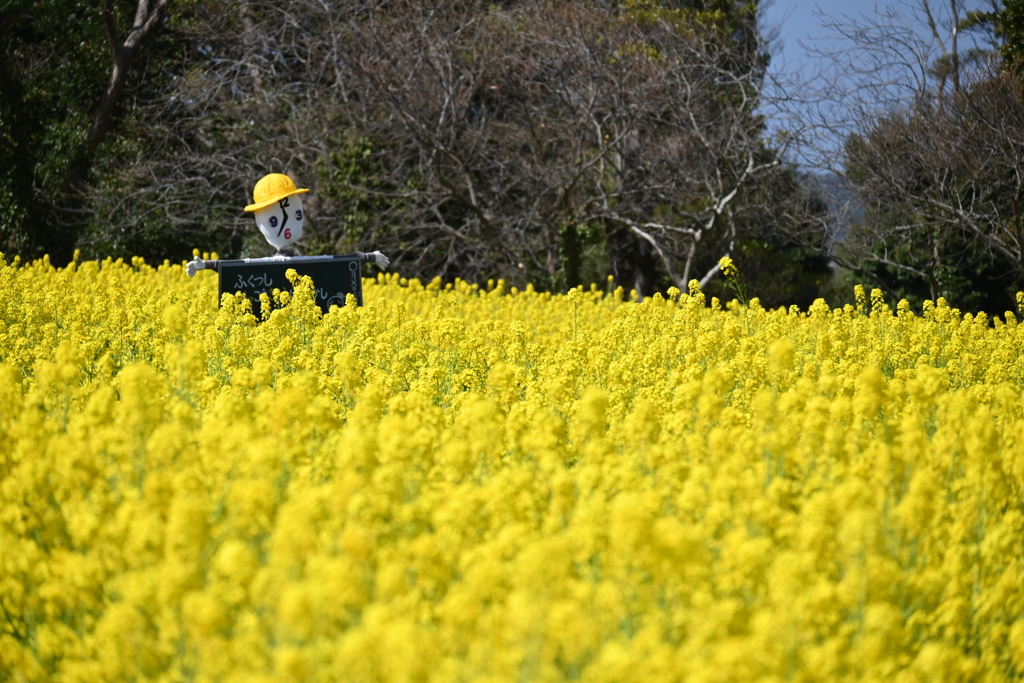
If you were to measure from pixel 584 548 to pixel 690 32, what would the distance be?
1343 centimetres

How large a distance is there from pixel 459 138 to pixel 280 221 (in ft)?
21.3

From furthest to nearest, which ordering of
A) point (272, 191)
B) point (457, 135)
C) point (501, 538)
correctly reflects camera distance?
1. point (457, 135)
2. point (272, 191)
3. point (501, 538)

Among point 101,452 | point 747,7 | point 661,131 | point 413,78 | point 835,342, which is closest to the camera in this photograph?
point 101,452

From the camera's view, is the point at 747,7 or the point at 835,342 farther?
the point at 747,7

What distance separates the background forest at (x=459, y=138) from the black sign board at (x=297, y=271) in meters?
5.80

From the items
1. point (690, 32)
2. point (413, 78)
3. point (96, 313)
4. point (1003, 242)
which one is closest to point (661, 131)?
point (690, 32)

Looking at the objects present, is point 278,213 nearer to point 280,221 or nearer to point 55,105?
point 280,221

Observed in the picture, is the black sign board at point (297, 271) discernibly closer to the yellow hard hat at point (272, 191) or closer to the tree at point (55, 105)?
the yellow hard hat at point (272, 191)

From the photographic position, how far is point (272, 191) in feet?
25.6

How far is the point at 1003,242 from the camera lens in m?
11.9

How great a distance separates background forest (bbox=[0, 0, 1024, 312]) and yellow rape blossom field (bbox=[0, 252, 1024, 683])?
9.12m

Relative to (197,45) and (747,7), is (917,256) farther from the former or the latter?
(197,45)

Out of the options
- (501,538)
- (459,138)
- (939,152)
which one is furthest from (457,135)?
(501,538)

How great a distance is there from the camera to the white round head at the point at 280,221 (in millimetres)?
7801
